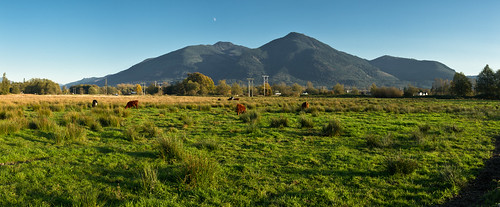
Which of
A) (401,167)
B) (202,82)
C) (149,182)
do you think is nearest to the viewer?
(149,182)

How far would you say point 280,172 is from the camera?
19.5 ft

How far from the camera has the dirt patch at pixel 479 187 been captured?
178 inches

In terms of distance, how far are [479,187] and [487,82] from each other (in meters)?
77.4

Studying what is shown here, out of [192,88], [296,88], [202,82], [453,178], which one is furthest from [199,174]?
[296,88]

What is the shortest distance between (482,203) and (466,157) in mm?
3866

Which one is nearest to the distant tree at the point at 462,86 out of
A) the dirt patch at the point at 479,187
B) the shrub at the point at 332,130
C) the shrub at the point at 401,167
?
the shrub at the point at 332,130

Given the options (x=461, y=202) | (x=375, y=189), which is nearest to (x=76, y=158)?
(x=375, y=189)

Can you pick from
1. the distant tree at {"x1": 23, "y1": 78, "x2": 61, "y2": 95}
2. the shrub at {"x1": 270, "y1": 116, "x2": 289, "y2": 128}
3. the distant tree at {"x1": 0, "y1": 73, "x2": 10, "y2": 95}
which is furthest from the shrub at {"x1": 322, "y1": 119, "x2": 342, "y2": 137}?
the distant tree at {"x1": 23, "y1": 78, "x2": 61, "y2": 95}

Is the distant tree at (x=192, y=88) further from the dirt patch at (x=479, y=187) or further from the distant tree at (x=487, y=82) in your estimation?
the dirt patch at (x=479, y=187)

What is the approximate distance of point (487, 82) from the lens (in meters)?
59.5

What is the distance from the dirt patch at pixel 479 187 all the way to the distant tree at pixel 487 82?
71036mm

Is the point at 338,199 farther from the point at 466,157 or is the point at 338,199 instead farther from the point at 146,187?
the point at 466,157

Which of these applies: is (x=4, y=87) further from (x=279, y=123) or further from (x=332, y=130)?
(x=332, y=130)

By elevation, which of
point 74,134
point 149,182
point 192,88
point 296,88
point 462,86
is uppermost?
point 296,88
